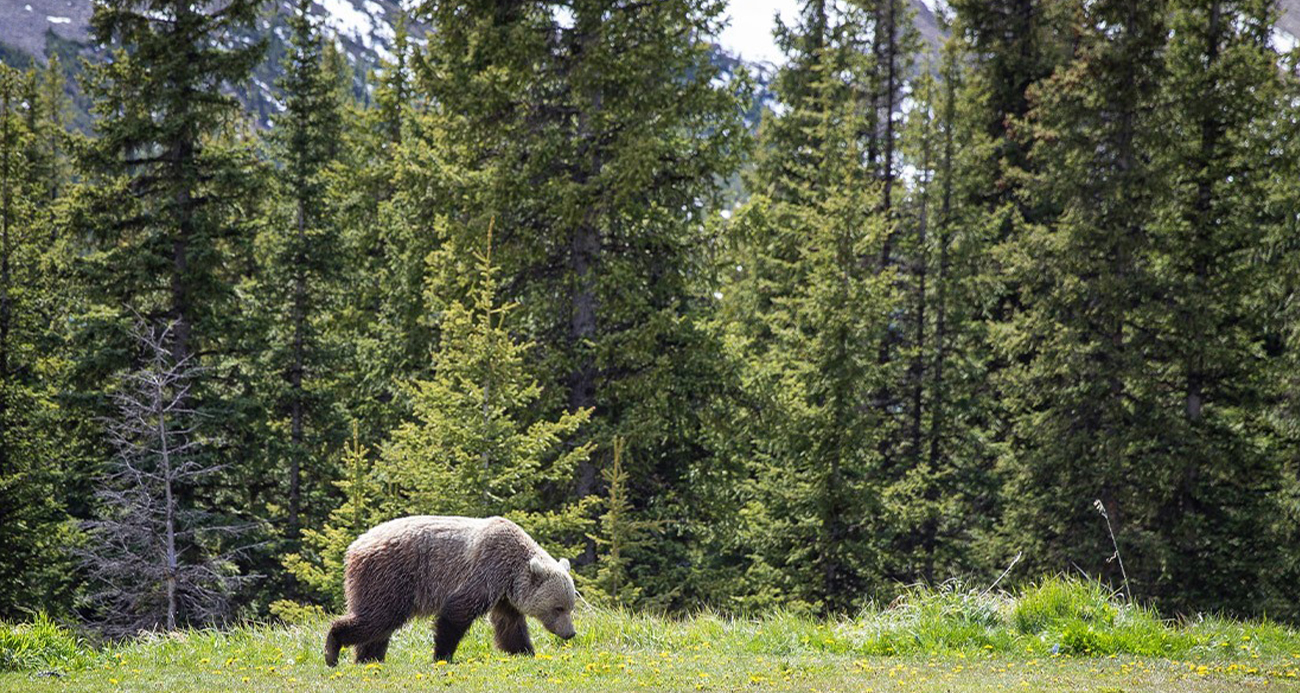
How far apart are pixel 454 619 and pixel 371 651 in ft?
2.77

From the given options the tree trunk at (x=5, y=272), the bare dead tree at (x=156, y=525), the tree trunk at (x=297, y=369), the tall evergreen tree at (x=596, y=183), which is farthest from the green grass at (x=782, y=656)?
the tree trunk at (x=297, y=369)

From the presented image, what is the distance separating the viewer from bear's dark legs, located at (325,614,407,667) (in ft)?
31.5

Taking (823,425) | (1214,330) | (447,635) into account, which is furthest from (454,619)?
(1214,330)

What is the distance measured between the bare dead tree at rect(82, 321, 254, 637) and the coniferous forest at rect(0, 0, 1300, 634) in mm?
159

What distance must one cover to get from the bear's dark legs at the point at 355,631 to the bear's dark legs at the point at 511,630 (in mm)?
944

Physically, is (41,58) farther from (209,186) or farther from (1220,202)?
(1220,202)

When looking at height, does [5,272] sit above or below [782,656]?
above

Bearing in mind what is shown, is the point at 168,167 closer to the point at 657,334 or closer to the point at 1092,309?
the point at 657,334

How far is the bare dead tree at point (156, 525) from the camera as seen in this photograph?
19.5 metres

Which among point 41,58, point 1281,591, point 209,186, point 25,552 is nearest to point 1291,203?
point 1281,591

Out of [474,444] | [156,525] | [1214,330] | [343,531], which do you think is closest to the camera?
[474,444]

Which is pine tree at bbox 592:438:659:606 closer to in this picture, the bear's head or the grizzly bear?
the bear's head

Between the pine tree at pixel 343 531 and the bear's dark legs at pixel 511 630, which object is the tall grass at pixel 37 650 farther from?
the pine tree at pixel 343 531

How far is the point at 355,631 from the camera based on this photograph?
967cm
